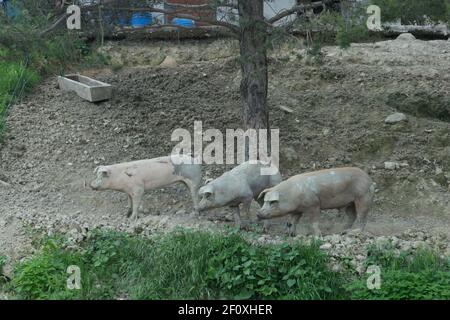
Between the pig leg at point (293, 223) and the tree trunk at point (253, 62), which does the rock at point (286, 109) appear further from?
the pig leg at point (293, 223)

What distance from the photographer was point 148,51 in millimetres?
13742

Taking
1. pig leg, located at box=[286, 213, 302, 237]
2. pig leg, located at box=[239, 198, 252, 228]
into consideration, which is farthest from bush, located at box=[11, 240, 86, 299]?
pig leg, located at box=[286, 213, 302, 237]

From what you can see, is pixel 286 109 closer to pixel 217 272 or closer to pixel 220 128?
pixel 220 128

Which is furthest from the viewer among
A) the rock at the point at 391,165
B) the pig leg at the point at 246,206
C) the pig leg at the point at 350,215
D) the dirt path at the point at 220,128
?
the rock at the point at 391,165

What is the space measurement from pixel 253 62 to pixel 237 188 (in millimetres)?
1762

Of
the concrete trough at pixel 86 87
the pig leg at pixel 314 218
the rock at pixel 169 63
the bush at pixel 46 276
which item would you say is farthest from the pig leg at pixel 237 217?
the rock at pixel 169 63

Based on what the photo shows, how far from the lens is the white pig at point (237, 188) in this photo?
26.9 ft

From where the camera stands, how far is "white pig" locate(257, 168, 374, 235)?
8.03m

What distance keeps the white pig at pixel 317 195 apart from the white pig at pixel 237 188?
0.58 feet

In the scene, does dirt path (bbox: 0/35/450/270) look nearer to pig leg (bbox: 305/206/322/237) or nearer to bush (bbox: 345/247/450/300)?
pig leg (bbox: 305/206/322/237)

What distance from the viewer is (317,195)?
8125 mm

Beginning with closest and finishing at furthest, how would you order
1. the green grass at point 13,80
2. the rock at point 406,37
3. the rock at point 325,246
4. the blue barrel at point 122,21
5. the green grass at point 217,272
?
1. the green grass at point 217,272
2. the rock at point 325,246
3. the blue barrel at point 122,21
4. the green grass at point 13,80
5. the rock at point 406,37

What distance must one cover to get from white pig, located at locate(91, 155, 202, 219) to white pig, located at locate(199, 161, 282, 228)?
332 mm

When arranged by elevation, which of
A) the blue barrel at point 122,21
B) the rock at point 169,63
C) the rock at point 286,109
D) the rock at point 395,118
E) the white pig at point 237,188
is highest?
the blue barrel at point 122,21
